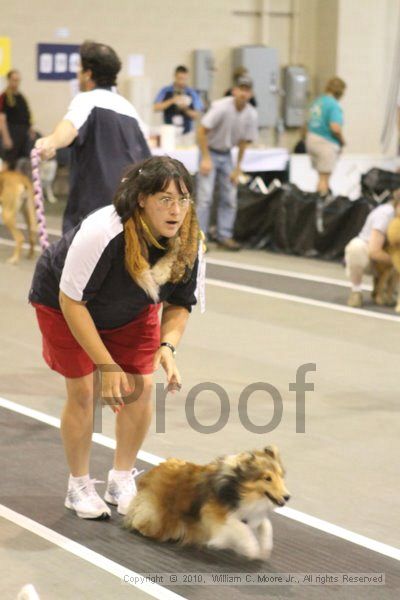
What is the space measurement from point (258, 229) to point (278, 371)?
15.5 ft

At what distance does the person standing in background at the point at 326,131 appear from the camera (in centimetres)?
1175

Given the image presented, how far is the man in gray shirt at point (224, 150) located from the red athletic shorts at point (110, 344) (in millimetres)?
6477

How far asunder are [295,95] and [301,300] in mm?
9551

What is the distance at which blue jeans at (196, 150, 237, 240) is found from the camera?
10133 millimetres

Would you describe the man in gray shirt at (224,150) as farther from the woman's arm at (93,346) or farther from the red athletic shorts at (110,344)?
the woman's arm at (93,346)

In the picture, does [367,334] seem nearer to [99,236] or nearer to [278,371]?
[278,371]

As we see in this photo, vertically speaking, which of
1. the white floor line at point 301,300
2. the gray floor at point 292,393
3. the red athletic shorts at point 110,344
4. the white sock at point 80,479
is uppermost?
the red athletic shorts at point 110,344

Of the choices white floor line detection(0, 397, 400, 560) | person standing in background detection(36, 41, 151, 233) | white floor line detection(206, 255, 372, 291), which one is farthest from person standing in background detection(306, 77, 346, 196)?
white floor line detection(0, 397, 400, 560)

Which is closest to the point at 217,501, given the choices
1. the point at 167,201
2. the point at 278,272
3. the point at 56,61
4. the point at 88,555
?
the point at 88,555

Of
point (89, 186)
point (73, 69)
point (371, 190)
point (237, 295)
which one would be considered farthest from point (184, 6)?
point (89, 186)

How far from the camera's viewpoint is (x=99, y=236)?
3256 millimetres

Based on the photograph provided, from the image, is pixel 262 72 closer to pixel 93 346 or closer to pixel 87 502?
pixel 87 502

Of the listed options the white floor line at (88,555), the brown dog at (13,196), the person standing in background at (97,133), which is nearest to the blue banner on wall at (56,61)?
the brown dog at (13,196)

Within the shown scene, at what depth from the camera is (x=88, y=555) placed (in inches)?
137
